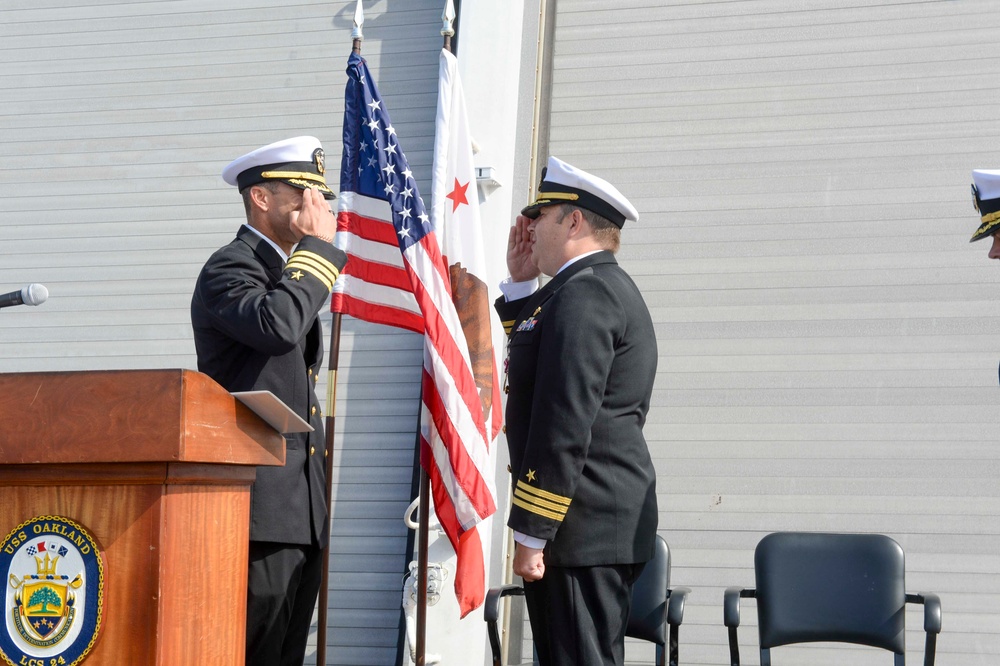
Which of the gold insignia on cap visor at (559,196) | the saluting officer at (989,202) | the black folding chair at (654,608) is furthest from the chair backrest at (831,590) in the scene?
the gold insignia on cap visor at (559,196)

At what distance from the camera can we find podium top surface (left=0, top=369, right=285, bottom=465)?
159 centimetres

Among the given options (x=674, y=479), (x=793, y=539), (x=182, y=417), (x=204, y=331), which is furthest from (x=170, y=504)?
(x=674, y=479)

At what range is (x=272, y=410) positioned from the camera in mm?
1879

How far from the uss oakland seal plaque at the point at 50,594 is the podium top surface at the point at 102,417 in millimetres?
124

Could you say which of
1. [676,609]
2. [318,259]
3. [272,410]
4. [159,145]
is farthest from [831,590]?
[159,145]

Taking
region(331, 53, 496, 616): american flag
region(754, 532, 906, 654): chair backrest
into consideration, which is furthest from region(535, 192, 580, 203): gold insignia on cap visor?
region(754, 532, 906, 654): chair backrest

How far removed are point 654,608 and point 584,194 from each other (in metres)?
1.65

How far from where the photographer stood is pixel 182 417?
5.24 ft

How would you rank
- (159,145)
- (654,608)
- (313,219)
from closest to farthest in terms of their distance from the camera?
(313,219) < (654,608) < (159,145)

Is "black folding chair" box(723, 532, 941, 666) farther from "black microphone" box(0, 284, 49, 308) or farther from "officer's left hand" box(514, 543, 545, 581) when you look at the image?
"black microphone" box(0, 284, 49, 308)

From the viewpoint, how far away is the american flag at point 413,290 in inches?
130

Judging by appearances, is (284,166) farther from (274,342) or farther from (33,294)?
(33,294)

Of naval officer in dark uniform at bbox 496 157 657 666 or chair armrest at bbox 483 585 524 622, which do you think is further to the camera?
chair armrest at bbox 483 585 524 622

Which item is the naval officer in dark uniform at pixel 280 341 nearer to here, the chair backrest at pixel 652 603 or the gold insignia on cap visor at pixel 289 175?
the gold insignia on cap visor at pixel 289 175
